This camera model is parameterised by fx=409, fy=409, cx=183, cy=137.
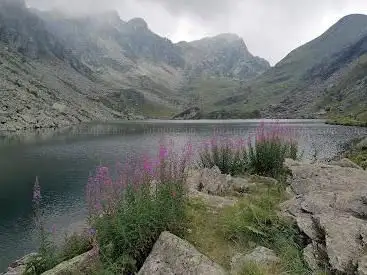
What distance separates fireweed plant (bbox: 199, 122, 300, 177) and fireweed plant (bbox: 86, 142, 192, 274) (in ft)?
32.0

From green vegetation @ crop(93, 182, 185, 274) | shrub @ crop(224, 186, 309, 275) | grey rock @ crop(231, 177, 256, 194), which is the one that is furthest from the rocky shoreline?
grey rock @ crop(231, 177, 256, 194)

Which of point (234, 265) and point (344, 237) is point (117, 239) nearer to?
point (234, 265)

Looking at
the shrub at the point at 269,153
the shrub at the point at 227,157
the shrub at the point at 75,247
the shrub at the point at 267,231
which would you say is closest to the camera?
the shrub at the point at 267,231

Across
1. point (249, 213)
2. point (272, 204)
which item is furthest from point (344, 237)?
point (272, 204)

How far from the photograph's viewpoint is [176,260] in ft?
33.7

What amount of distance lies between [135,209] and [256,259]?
12.0 feet

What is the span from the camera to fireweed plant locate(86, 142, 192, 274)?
11289 millimetres

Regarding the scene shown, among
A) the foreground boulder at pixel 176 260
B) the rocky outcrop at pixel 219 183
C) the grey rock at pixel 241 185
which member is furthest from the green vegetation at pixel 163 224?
the grey rock at pixel 241 185

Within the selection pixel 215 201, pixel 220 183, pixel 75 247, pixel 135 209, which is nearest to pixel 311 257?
pixel 135 209

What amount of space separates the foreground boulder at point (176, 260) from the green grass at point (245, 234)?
669mm

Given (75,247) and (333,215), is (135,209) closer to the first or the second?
(75,247)

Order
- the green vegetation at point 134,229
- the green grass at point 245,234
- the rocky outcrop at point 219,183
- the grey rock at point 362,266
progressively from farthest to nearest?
the rocky outcrop at point 219,183 < the green vegetation at point 134,229 < the green grass at point 245,234 < the grey rock at point 362,266

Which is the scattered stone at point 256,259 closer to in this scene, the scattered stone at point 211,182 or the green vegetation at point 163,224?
Result: the green vegetation at point 163,224

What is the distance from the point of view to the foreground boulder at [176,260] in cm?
990
